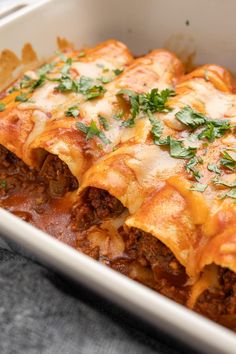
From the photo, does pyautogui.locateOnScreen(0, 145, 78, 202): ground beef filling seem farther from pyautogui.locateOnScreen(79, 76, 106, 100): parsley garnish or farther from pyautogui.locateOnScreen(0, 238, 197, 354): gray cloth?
pyautogui.locateOnScreen(0, 238, 197, 354): gray cloth

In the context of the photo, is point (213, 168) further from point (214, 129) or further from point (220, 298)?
point (220, 298)

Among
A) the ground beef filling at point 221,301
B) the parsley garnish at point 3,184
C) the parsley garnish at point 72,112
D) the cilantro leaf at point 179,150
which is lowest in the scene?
the ground beef filling at point 221,301

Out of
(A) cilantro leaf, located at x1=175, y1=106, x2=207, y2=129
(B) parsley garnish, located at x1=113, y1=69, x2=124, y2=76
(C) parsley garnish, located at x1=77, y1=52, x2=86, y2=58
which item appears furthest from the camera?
(C) parsley garnish, located at x1=77, y1=52, x2=86, y2=58

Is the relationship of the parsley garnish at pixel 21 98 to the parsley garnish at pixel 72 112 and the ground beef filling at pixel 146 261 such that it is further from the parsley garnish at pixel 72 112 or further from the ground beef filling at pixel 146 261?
the ground beef filling at pixel 146 261

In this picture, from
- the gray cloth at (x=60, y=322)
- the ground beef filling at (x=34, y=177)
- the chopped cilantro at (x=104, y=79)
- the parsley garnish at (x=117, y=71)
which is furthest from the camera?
the parsley garnish at (x=117, y=71)

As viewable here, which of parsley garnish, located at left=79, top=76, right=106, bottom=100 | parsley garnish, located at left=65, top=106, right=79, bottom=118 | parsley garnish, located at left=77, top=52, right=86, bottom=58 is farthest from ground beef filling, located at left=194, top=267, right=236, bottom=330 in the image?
parsley garnish, located at left=77, top=52, right=86, bottom=58

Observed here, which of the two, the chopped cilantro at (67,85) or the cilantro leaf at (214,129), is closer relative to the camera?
the cilantro leaf at (214,129)

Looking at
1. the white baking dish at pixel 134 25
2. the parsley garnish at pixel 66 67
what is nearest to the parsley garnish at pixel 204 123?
the parsley garnish at pixel 66 67
